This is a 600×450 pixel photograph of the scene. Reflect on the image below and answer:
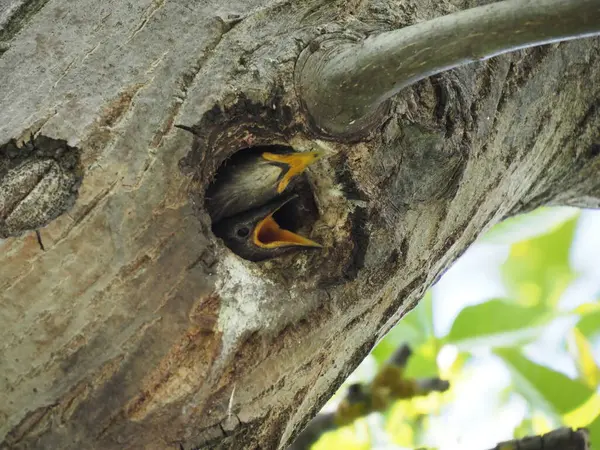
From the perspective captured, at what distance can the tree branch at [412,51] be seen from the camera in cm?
92

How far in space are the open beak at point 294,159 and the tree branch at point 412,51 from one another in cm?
7

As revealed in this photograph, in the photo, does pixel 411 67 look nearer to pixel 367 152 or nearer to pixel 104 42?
pixel 367 152

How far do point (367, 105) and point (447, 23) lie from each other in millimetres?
190

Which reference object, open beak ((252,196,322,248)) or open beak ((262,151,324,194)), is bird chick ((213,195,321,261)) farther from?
open beak ((262,151,324,194))

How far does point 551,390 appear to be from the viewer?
1.97m

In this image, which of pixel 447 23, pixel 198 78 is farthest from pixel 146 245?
pixel 447 23

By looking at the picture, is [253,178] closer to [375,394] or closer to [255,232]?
[255,232]

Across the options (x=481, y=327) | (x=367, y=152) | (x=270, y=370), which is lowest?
(x=481, y=327)

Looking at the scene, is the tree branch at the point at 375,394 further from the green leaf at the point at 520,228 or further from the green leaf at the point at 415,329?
the green leaf at the point at 520,228

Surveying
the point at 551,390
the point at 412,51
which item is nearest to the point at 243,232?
the point at 412,51

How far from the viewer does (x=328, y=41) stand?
121cm

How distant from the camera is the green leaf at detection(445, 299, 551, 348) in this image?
6.85ft

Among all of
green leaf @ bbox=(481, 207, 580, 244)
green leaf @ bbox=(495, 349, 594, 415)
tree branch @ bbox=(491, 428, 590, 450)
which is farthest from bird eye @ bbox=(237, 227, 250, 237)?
green leaf @ bbox=(481, 207, 580, 244)

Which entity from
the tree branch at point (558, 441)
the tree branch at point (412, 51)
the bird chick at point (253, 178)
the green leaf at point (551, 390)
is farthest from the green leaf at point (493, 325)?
the tree branch at point (412, 51)
